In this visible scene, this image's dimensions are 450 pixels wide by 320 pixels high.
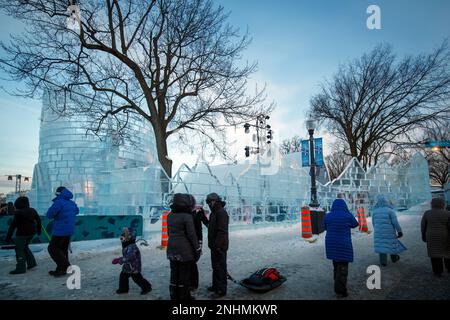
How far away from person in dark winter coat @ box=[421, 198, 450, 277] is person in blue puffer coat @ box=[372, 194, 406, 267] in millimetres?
609

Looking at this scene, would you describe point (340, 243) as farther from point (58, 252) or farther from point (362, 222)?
point (362, 222)

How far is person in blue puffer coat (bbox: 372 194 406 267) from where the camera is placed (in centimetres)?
652

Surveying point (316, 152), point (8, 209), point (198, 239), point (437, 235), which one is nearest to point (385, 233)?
point (437, 235)

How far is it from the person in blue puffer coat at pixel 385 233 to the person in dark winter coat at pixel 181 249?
4.50m


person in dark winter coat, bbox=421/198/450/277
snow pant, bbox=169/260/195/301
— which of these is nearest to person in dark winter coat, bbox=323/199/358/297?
person in dark winter coat, bbox=421/198/450/277

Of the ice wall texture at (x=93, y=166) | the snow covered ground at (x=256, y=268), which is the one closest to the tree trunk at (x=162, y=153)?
the ice wall texture at (x=93, y=166)

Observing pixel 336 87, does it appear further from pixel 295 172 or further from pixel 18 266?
pixel 18 266

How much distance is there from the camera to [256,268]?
6645 millimetres

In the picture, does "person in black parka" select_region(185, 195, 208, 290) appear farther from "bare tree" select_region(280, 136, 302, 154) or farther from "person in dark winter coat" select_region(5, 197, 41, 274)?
"bare tree" select_region(280, 136, 302, 154)

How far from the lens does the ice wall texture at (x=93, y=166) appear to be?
13427 millimetres

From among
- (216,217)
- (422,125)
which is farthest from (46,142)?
(422,125)

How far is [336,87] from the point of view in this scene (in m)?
26.9

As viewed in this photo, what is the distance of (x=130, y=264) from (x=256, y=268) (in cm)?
297
